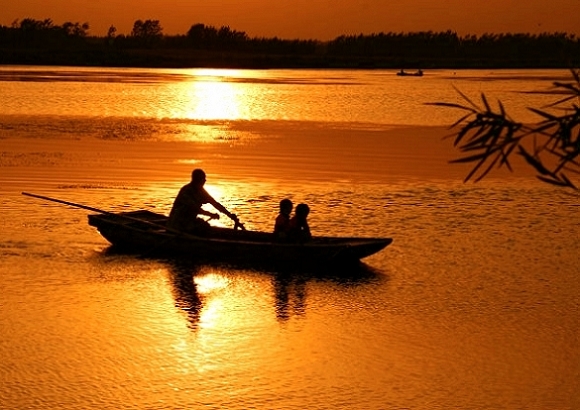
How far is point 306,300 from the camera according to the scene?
11250 mm

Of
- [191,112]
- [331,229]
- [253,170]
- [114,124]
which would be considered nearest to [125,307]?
[331,229]

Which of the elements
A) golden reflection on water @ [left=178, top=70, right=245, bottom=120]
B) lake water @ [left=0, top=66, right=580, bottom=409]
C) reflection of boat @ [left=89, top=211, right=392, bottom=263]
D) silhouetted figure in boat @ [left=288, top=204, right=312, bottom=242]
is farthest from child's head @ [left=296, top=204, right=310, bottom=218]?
golden reflection on water @ [left=178, top=70, right=245, bottom=120]

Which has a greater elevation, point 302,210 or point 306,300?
point 302,210

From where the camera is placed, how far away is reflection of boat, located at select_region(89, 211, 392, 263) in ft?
40.8

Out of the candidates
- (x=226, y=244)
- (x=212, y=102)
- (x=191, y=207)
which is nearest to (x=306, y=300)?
(x=226, y=244)

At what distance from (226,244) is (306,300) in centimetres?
178

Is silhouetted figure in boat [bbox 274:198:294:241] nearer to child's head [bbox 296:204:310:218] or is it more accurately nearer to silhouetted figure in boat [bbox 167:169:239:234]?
child's head [bbox 296:204:310:218]

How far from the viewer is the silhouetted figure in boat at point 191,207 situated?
1320cm

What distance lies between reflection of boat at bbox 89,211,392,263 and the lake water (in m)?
0.24

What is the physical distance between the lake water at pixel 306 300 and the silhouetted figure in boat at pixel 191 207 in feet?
1.93

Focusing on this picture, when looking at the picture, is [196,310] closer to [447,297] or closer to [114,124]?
[447,297]

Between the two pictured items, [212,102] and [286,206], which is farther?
[212,102]

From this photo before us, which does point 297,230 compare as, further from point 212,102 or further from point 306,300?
point 212,102

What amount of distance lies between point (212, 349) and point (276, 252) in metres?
3.37
